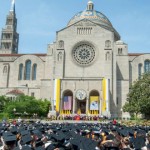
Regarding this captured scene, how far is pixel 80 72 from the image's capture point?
204 ft

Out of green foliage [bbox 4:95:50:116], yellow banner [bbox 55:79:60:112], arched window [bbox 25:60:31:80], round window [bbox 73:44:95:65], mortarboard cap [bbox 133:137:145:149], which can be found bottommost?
mortarboard cap [bbox 133:137:145:149]

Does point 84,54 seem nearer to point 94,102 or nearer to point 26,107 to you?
point 94,102

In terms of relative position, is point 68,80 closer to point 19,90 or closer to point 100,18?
point 19,90

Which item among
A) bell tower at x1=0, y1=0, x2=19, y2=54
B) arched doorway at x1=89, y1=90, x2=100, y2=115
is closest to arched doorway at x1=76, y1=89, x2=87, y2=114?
arched doorway at x1=89, y1=90, x2=100, y2=115

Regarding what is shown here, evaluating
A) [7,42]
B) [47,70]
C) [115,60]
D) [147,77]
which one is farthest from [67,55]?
[7,42]

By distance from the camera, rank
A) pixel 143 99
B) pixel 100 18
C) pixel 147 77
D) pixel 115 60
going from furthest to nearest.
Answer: pixel 100 18, pixel 115 60, pixel 147 77, pixel 143 99

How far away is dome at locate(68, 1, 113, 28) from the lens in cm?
7669

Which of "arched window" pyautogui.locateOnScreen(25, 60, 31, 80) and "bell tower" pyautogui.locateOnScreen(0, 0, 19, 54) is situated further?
"bell tower" pyautogui.locateOnScreen(0, 0, 19, 54)

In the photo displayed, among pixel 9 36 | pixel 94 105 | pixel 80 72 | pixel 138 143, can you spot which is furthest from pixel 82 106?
pixel 138 143

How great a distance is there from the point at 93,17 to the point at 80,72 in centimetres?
2142

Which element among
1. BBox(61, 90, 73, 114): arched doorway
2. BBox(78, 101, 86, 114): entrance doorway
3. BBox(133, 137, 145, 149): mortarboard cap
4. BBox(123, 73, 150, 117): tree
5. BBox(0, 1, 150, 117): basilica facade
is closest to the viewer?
BBox(133, 137, 145, 149): mortarboard cap

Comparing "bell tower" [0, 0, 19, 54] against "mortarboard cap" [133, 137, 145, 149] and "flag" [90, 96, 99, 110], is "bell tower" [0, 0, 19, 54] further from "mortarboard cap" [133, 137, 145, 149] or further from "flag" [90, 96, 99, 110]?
"mortarboard cap" [133, 137, 145, 149]

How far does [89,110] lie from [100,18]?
3040 centimetres

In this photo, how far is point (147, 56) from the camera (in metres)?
65.6
